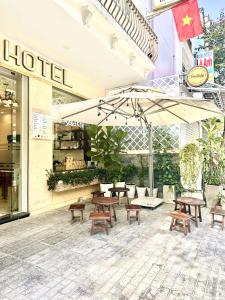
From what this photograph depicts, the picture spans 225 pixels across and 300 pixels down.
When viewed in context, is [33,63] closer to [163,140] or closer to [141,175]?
[163,140]

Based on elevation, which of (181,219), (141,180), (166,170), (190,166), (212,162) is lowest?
(181,219)

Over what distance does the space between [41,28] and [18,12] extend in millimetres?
606

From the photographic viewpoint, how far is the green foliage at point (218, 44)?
14289mm

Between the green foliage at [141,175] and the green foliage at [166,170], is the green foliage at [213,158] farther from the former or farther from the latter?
the green foliage at [141,175]

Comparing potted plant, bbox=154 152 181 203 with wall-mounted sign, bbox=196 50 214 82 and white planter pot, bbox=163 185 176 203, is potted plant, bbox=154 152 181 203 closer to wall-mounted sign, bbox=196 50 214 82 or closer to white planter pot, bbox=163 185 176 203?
white planter pot, bbox=163 185 176 203

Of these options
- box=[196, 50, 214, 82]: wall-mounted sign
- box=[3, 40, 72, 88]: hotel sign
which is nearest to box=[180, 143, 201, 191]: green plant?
box=[3, 40, 72, 88]: hotel sign

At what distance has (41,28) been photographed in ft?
16.3

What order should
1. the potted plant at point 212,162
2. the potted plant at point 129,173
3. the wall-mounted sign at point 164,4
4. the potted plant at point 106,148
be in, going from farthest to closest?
the potted plant at point 129,173 → the potted plant at point 106,148 → the wall-mounted sign at point 164,4 → the potted plant at point 212,162

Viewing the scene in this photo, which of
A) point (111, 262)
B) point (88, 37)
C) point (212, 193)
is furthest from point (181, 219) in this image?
point (88, 37)

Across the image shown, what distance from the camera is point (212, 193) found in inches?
252

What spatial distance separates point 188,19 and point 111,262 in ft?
22.3

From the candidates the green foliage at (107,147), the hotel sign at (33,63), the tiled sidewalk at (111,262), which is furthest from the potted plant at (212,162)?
the hotel sign at (33,63)

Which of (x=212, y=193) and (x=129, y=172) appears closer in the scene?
(x=212, y=193)

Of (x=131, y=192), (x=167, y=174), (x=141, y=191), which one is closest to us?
(x=167, y=174)
